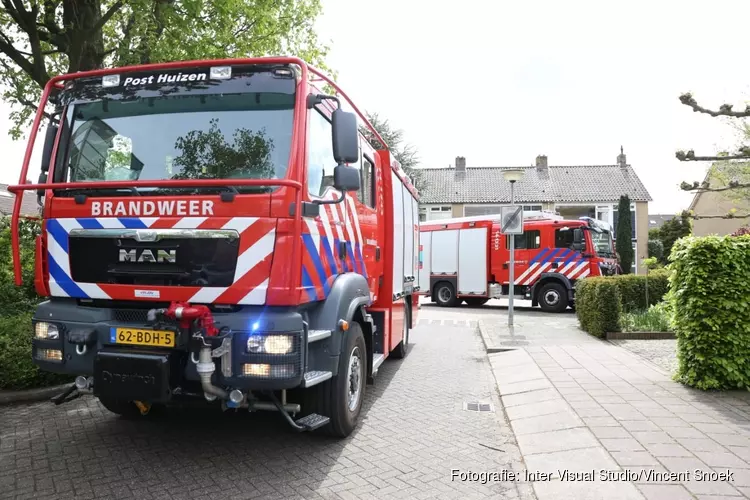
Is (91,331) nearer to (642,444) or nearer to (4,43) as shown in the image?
(642,444)

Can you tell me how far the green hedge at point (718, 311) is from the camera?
5418 mm

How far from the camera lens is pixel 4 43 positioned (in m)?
10.1

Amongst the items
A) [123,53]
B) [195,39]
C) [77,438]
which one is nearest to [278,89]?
[77,438]

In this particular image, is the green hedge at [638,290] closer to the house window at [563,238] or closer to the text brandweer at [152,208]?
the house window at [563,238]

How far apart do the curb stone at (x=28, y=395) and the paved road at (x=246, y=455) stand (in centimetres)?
15

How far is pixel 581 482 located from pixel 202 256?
115 inches

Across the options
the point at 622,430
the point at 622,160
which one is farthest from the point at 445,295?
the point at 622,160

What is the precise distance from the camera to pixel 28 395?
5.45 metres

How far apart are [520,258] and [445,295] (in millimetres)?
3129

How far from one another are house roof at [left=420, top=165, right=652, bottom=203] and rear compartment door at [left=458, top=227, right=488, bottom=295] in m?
20.4

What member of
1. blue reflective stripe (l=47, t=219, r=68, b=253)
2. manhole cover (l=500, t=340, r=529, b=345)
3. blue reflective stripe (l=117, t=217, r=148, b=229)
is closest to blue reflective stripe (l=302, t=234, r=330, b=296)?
blue reflective stripe (l=117, t=217, r=148, b=229)

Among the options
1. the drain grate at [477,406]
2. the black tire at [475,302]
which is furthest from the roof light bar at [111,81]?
the black tire at [475,302]

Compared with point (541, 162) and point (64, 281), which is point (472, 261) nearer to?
point (64, 281)

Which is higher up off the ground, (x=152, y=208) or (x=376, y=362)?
(x=152, y=208)
